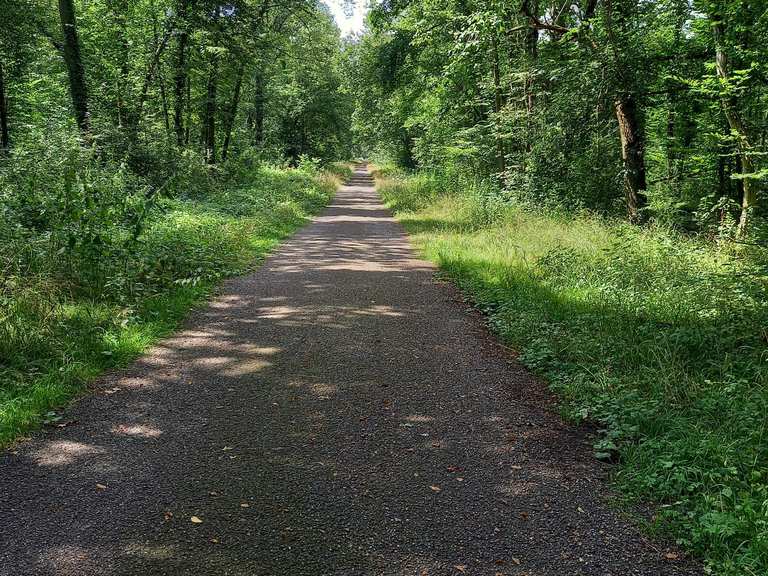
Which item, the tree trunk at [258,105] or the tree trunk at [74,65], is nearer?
the tree trunk at [74,65]

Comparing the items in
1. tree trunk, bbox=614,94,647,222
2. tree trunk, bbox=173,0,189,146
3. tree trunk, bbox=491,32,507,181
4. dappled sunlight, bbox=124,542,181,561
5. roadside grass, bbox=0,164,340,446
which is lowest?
dappled sunlight, bbox=124,542,181,561

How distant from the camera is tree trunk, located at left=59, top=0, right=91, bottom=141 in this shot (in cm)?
1212

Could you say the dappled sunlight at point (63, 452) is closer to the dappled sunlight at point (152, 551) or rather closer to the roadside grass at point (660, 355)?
the dappled sunlight at point (152, 551)

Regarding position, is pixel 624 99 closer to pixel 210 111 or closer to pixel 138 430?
pixel 138 430

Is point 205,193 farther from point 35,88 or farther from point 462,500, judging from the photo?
point 462,500

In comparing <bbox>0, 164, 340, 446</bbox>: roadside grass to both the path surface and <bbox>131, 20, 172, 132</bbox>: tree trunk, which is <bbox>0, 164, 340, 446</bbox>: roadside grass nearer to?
the path surface

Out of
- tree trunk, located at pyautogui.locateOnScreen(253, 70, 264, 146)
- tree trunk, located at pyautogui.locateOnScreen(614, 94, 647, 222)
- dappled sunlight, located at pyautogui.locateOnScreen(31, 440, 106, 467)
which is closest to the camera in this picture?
dappled sunlight, located at pyautogui.locateOnScreen(31, 440, 106, 467)

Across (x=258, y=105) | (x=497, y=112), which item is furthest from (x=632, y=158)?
(x=258, y=105)

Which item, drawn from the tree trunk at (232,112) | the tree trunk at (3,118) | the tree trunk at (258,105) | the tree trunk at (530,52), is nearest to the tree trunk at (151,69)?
the tree trunk at (232,112)

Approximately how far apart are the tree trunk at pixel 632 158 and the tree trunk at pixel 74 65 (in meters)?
11.9

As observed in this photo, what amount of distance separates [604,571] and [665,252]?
679 centimetres

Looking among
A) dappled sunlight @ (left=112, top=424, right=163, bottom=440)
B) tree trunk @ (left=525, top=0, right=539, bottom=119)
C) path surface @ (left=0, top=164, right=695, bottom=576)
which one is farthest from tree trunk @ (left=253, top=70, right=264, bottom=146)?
dappled sunlight @ (left=112, top=424, right=163, bottom=440)

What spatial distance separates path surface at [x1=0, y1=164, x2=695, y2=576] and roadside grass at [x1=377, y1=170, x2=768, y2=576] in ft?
0.92

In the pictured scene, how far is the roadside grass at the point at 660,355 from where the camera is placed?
9.99 ft
